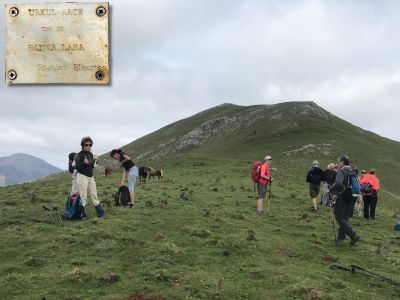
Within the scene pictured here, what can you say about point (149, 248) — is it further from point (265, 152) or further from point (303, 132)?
point (303, 132)

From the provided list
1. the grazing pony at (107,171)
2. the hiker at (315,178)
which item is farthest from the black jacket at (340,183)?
the grazing pony at (107,171)

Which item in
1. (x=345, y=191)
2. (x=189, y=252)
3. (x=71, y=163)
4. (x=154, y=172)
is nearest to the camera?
(x=189, y=252)

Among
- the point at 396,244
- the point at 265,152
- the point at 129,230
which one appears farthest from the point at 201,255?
the point at 265,152

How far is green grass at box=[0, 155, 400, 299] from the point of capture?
1285cm

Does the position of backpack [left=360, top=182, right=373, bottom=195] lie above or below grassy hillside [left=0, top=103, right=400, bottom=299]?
above

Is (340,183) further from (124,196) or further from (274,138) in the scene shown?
(274,138)

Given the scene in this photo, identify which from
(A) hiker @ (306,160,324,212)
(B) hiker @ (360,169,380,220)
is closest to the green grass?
(B) hiker @ (360,169,380,220)

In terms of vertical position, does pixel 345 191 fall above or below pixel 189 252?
above

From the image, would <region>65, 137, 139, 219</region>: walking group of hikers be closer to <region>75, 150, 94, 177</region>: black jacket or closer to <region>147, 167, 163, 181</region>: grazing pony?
<region>75, 150, 94, 177</region>: black jacket

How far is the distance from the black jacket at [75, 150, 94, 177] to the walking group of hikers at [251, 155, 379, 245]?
33.7ft

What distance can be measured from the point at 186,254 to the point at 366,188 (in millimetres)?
17738

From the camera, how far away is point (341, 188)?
761 inches

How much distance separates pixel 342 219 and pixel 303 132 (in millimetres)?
81084

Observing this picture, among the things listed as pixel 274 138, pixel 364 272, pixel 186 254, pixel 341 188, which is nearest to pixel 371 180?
pixel 341 188
